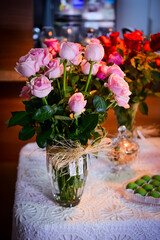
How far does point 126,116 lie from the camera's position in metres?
1.15

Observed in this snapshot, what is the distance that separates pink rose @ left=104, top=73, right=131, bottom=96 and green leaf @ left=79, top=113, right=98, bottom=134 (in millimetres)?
78

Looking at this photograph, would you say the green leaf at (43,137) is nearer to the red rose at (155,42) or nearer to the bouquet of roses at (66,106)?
the bouquet of roses at (66,106)

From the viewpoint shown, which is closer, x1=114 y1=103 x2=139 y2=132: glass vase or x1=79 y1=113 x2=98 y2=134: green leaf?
x1=79 y1=113 x2=98 y2=134: green leaf

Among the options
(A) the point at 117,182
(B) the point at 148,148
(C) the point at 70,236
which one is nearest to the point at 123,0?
(B) the point at 148,148

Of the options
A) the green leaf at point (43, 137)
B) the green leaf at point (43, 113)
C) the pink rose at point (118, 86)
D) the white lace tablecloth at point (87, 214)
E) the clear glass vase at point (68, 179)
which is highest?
the pink rose at point (118, 86)

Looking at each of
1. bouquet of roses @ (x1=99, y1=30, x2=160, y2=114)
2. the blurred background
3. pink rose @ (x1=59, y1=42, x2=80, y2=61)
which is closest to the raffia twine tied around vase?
pink rose @ (x1=59, y1=42, x2=80, y2=61)

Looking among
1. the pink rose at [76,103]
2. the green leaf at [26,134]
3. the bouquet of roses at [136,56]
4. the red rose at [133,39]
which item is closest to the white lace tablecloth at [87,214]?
the green leaf at [26,134]

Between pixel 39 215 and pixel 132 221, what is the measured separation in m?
0.24

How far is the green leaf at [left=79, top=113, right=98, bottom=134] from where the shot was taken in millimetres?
760

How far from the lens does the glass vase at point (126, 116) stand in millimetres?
1140

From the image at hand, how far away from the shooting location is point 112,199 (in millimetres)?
903

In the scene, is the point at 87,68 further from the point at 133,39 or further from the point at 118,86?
the point at 133,39

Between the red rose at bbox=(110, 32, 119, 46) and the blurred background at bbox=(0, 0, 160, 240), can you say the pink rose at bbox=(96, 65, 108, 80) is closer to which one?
the red rose at bbox=(110, 32, 119, 46)

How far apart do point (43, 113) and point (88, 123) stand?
0.12 meters
